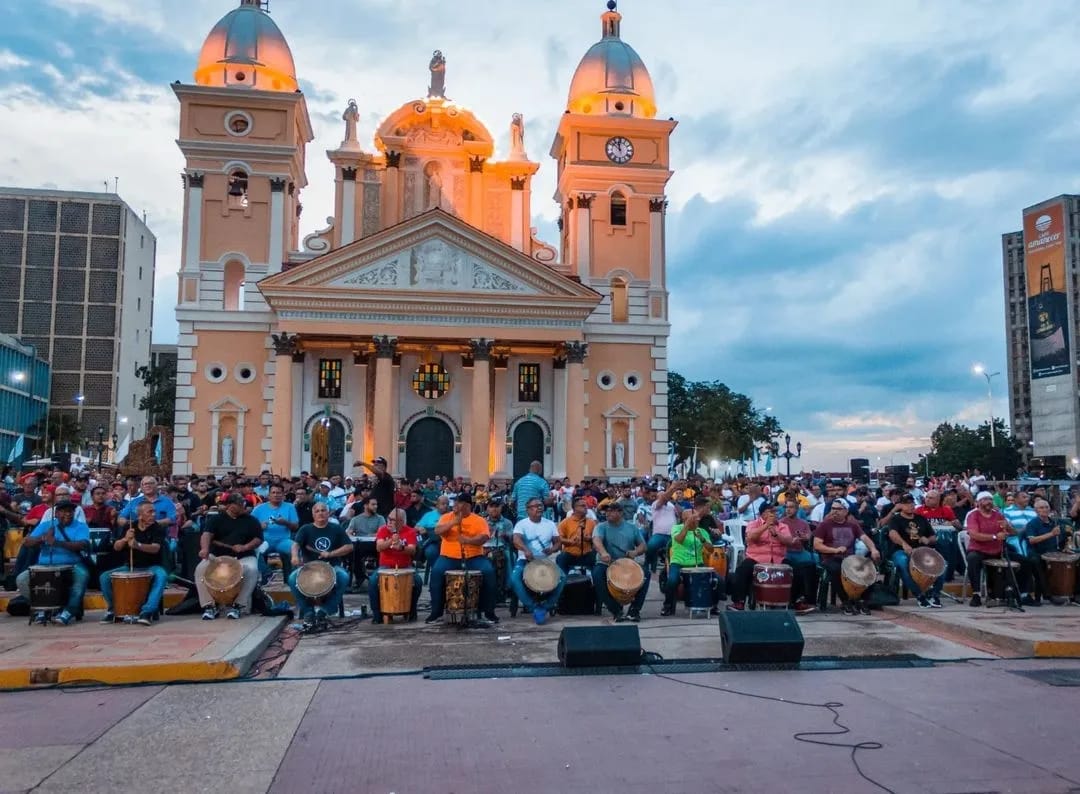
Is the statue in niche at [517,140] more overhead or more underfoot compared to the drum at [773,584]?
more overhead

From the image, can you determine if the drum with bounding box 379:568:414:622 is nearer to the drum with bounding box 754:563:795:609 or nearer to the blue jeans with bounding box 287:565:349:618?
the blue jeans with bounding box 287:565:349:618

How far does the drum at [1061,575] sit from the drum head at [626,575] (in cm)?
626

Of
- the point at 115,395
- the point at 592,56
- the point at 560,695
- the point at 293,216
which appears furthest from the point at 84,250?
the point at 560,695

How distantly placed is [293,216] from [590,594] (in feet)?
106

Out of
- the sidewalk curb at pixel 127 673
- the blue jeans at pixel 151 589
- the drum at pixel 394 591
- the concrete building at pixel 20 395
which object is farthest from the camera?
the concrete building at pixel 20 395

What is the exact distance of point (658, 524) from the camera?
49.9 feet

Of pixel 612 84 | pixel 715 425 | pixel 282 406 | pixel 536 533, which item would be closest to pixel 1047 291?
pixel 715 425

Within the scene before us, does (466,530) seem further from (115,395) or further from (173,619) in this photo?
(115,395)

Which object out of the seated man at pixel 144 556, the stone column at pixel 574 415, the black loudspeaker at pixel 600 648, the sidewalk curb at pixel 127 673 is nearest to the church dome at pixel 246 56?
the stone column at pixel 574 415

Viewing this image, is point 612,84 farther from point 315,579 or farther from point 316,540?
point 315,579

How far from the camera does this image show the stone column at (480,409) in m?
36.5

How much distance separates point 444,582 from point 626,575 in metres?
2.36

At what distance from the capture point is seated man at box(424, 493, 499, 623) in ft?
42.1

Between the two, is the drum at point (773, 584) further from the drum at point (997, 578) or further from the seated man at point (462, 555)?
the seated man at point (462, 555)
